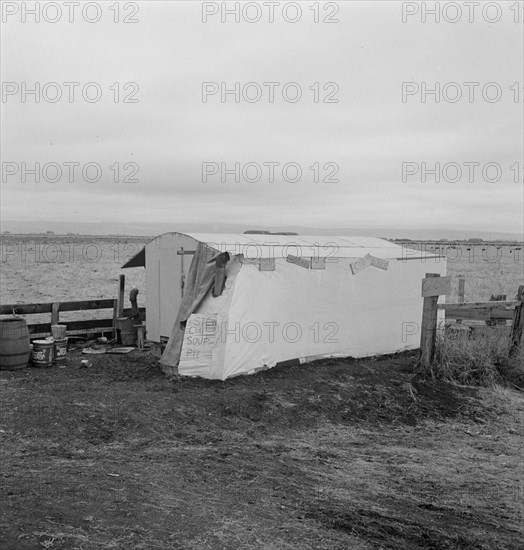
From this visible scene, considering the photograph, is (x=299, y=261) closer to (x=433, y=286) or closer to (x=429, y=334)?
(x=433, y=286)

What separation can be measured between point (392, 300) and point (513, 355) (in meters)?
2.70

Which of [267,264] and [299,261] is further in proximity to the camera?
[299,261]

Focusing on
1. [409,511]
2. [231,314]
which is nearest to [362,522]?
[409,511]

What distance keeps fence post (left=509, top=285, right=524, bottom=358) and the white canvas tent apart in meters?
2.42

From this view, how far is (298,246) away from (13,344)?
5.55 m

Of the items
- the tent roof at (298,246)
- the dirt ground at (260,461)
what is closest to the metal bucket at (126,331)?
the tent roof at (298,246)

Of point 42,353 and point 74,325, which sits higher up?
point 74,325

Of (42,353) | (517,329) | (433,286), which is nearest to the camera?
(433,286)

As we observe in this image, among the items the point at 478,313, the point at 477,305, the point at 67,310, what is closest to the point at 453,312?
the point at 477,305

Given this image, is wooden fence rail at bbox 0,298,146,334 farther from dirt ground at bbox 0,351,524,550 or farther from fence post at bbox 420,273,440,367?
fence post at bbox 420,273,440,367

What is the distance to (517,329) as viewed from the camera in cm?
1130

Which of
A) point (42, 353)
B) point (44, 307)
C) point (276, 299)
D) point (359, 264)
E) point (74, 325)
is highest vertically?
point (359, 264)

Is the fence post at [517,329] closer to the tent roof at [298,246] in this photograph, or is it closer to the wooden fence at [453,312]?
the wooden fence at [453,312]
